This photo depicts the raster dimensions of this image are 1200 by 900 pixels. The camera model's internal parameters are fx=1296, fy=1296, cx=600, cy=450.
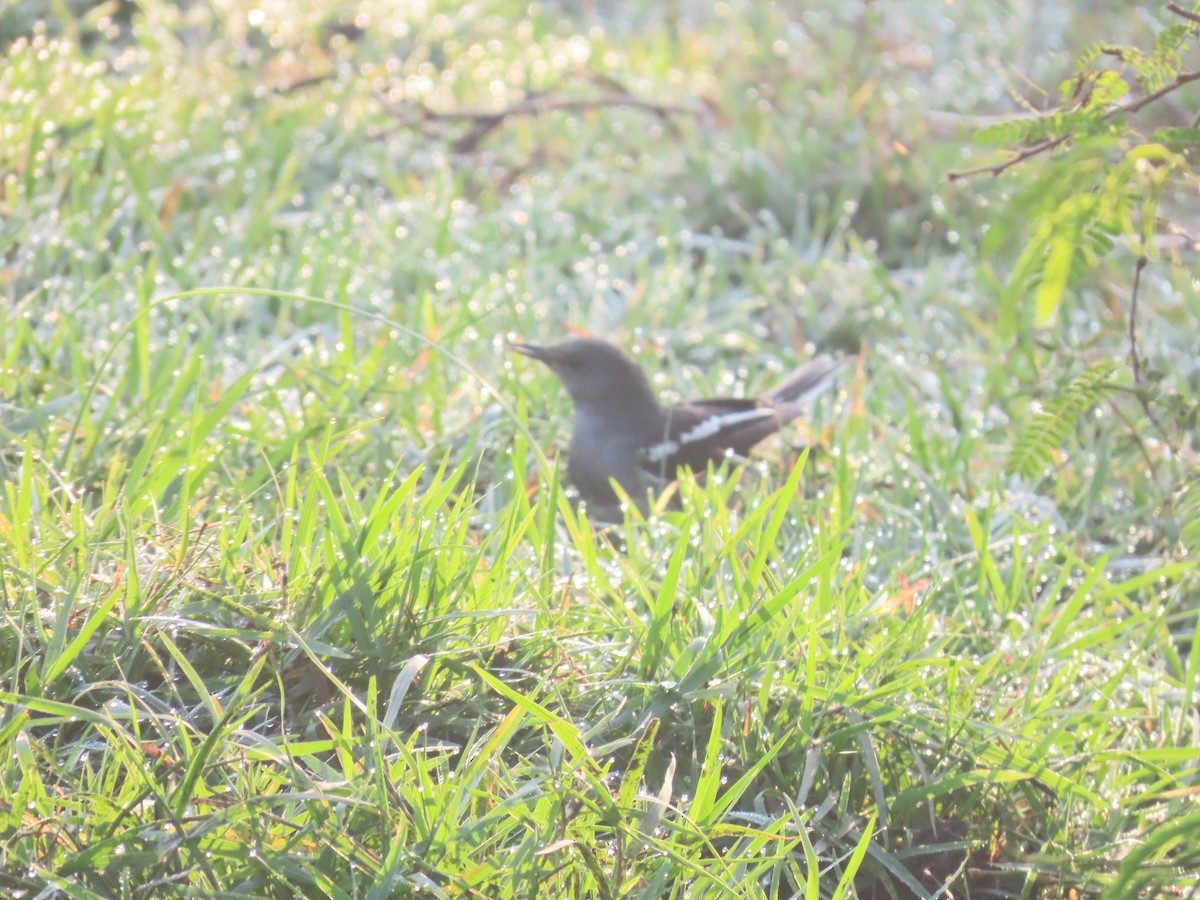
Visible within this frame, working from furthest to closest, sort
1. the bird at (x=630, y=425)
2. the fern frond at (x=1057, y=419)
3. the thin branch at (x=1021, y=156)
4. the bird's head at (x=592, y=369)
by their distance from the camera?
the bird's head at (x=592, y=369) < the bird at (x=630, y=425) < the fern frond at (x=1057, y=419) < the thin branch at (x=1021, y=156)

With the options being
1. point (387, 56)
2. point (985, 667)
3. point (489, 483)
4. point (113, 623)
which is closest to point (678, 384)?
point (489, 483)

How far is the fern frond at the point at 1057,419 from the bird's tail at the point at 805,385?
4.13ft

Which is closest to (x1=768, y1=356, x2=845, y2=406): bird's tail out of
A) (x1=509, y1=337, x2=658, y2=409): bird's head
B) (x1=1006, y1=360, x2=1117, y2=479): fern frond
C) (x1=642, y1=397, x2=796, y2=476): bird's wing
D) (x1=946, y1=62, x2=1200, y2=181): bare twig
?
(x1=642, y1=397, x2=796, y2=476): bird's wing

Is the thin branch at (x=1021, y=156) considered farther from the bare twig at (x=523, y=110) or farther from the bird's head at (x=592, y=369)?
the bare twig at (x=523, y=110)

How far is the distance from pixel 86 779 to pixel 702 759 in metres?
1.02

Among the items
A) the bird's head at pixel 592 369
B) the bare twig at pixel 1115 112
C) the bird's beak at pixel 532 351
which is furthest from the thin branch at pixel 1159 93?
the bird's beak at pixel 532 351

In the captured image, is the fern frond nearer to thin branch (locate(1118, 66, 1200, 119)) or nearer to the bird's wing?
thin branch (locate(1118, 66, 1200, 119))

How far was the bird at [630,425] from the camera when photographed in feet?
12.5

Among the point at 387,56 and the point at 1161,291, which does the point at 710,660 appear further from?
the point at 387,56

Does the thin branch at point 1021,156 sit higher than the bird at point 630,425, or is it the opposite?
the thin branch at point 1021,156

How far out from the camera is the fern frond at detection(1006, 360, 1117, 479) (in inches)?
111

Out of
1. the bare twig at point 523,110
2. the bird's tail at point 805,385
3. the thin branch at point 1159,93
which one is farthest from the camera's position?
the bare twig at point 523,110

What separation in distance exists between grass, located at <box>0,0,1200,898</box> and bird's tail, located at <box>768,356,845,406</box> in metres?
0.10

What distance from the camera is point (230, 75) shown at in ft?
21.1
